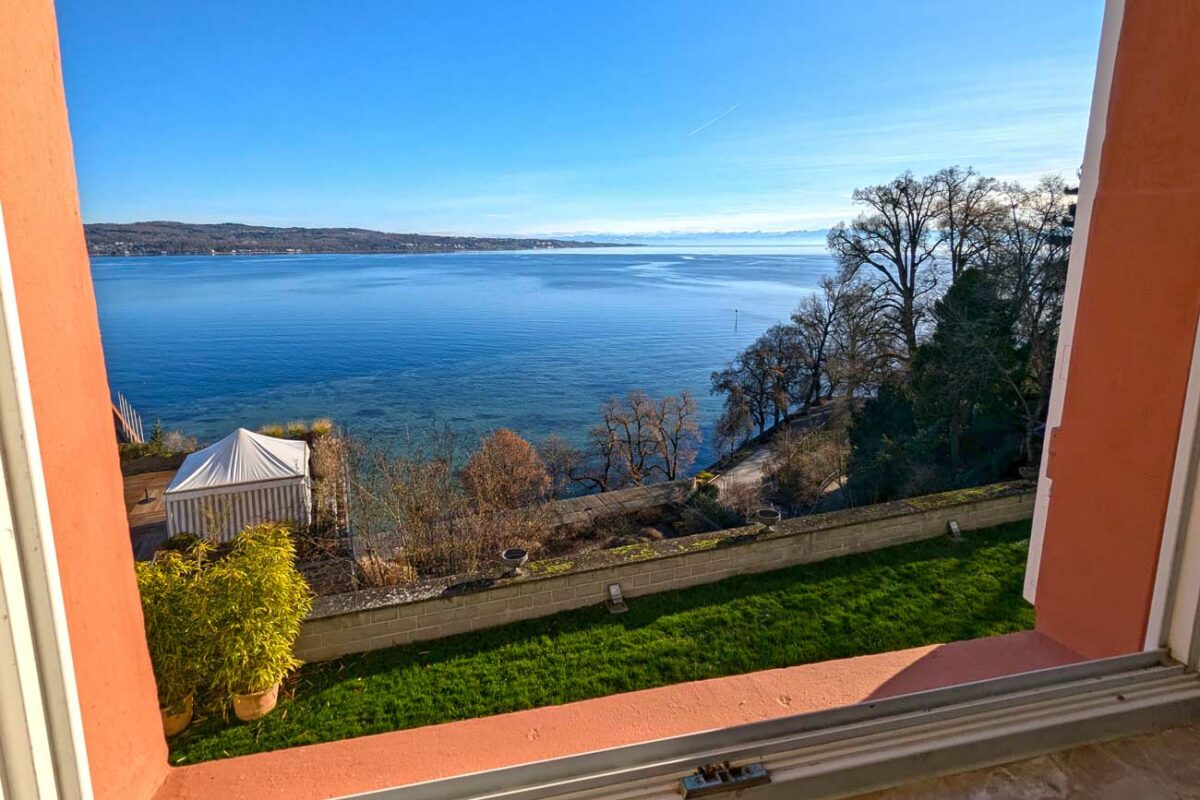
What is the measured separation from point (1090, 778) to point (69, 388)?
5.57 ft

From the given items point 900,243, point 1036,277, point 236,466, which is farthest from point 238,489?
point 900,243

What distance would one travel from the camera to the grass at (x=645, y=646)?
4.02 m

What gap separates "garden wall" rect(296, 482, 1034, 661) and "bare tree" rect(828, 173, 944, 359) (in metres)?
11.0

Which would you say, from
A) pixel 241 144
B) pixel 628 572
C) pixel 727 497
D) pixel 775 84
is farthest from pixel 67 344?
pixel 241 144

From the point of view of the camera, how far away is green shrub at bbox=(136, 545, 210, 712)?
377 cm

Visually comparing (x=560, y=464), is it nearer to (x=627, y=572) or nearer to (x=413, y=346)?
(x=627, y=572)

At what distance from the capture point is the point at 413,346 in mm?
40344

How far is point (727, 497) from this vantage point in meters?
11.2

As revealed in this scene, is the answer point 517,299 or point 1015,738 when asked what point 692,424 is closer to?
point 1015,738

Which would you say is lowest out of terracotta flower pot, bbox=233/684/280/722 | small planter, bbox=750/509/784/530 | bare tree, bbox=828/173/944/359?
terracotta flower pot, bbox=233/684/280/722

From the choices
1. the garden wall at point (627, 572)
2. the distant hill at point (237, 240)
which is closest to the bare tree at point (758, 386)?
the garden wall at point (627, 572)

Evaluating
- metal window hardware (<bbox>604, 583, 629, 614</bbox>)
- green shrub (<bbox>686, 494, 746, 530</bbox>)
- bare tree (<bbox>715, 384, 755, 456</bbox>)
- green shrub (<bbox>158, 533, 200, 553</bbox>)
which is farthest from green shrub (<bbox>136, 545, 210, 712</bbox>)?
bare tree (<bbox>715, 384, 755, 456</bbox>)

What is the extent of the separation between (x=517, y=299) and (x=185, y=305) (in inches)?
1178

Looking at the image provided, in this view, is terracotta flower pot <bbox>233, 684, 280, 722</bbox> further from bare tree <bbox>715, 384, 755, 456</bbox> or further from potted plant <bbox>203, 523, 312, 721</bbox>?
A: bare tree <bbox>715, 384, 755, 456</bbox>
